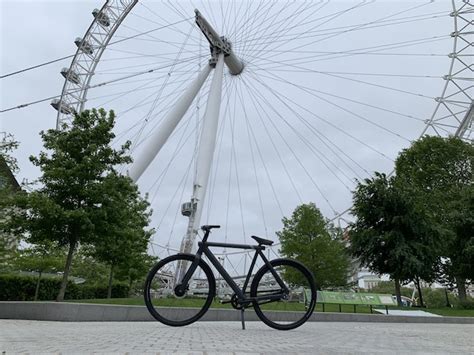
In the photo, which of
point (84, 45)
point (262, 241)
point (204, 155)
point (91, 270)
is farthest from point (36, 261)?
point (84, 45)

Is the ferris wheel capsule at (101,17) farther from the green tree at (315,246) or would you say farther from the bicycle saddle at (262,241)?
the bicycle saddle at (262,241)

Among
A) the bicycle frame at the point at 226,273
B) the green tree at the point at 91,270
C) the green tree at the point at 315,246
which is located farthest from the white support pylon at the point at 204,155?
the green tree at the point at 315,246

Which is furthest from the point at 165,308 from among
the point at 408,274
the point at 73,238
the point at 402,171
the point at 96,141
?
the point at 402,171

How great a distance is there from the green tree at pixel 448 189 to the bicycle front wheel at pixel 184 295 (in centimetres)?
2210

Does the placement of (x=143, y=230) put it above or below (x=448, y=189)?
below

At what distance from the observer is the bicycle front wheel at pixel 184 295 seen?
6891mm

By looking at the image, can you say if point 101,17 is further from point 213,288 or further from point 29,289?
point 213,288

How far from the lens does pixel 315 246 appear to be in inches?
1342

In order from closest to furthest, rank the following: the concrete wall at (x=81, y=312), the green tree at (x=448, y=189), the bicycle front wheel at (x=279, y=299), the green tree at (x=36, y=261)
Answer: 1. the bicycle front wheel at (x=279, y=299)
2. the concrete wall at (x=81, y=312)
3. the green tree at (x=36, y=261)
4. the green tree at (x=448, y=189)

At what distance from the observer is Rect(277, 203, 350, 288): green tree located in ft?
112

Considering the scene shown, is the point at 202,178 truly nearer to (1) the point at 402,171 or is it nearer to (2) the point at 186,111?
(2) the point at 186,111

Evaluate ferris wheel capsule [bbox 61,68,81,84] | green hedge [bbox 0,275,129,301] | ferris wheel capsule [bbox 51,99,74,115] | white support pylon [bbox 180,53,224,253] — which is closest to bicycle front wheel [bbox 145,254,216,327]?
white support pylon [bbox 180,53,224,253]

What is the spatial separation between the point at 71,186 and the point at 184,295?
9.46 metres

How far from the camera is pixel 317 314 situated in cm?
1526
